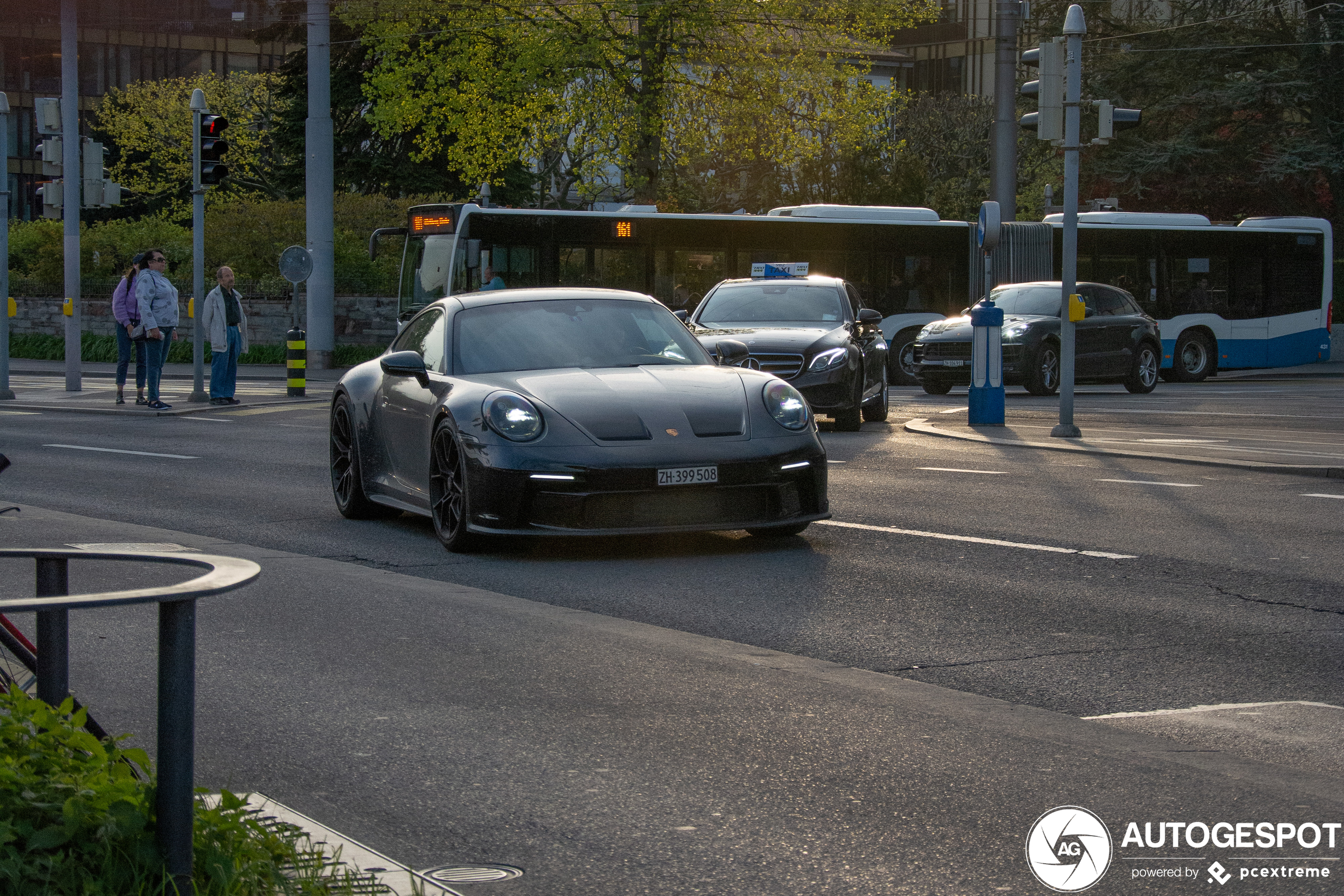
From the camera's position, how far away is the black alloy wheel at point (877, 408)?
19.2 m

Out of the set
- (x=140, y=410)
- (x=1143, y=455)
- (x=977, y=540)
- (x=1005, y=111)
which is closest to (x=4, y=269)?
(x=140, y=410)

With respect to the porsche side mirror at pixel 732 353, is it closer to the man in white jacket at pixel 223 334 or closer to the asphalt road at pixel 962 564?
the asphalt road at pixel 962 564

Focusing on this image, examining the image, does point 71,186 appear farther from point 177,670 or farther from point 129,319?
point 177,670

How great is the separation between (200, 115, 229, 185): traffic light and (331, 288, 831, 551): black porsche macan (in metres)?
14.5

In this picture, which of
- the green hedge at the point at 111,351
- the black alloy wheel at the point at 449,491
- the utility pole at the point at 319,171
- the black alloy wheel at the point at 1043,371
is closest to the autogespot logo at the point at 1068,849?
the black alloy wheel at the point at 449,491

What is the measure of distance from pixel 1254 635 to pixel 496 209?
2241 centimetres

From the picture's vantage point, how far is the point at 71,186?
27.3 meters

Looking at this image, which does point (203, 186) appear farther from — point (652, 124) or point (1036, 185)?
point (1036, 185)

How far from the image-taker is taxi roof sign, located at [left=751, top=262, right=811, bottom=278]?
2170 centimetres

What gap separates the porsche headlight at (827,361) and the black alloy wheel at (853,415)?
33 cm

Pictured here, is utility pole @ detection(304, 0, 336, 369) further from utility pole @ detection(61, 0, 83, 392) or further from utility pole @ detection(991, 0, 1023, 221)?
utility pole @ detection(991, 0, 1023, 221)

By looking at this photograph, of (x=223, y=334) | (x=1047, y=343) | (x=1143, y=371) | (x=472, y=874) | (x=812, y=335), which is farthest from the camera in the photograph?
(x=1143, y=371)

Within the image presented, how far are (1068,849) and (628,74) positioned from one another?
33776mm

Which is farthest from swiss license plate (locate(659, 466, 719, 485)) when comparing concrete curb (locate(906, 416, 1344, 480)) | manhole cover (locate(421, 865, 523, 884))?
concrete curb (locate(906, 416, 1344, 480))
